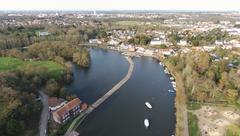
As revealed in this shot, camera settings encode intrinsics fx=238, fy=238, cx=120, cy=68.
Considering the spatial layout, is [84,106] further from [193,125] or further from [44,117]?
[193,125]

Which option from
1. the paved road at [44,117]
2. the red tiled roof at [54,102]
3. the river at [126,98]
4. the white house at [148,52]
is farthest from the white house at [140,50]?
the red tiled roof at [54,102]

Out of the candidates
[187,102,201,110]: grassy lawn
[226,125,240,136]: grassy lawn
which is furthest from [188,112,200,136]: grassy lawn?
[226,125,240,136]: grassy lawn

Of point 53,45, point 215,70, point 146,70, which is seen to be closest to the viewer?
point 215,70

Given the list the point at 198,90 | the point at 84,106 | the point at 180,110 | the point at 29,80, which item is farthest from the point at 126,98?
the point at 29,80

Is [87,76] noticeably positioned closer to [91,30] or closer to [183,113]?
[183,113]

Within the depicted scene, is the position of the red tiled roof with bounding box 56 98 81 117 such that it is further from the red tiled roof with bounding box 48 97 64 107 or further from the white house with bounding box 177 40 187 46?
the white house with bounding box 177 40 187 46

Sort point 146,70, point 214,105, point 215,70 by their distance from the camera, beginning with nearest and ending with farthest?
point 214,105, point 215,70, point 146,70

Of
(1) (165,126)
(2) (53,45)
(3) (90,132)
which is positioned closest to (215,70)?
(1) (165,126)

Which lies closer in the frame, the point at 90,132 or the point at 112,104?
the point at 90,132

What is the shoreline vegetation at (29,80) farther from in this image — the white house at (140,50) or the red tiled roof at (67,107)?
the white house at (140,50)
